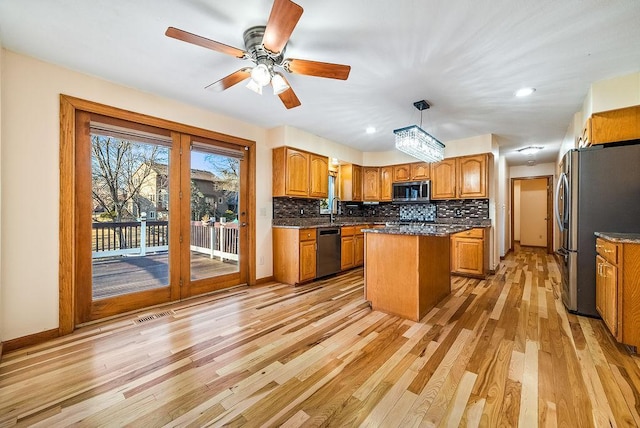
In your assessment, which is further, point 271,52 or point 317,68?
point 317,68

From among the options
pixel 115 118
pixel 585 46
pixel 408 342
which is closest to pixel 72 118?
pixel 115 118

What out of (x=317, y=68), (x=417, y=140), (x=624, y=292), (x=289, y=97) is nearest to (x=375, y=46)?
(x=317, y=68)

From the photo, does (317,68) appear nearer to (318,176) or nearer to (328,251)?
(318,176)

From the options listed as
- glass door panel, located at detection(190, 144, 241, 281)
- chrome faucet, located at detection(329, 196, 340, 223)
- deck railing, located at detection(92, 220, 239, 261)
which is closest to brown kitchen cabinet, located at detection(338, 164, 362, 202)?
chrome faucet, located at detection(329, 196, 340, 223)

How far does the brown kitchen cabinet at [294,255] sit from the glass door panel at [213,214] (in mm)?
613

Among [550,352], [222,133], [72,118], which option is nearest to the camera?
[550,352]

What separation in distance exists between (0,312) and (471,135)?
5.98 metres

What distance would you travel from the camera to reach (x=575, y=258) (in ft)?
9.04

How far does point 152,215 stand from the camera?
312cm

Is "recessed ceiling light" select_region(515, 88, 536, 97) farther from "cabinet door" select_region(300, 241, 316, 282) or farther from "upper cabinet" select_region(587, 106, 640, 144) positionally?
"cabinet door" select_region(300, 241, 316, 282)

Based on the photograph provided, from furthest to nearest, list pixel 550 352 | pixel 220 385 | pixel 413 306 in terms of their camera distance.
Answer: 1. pixel 413 306
2. pixel 550 352
3. pixel 220 385

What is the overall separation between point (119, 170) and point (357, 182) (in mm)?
4151

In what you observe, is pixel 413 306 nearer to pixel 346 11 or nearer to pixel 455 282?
pixel 455 282

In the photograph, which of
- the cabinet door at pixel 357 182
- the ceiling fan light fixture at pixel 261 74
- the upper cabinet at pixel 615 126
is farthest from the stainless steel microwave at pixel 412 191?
the ceiling fan light fixture at pixel 261 74
